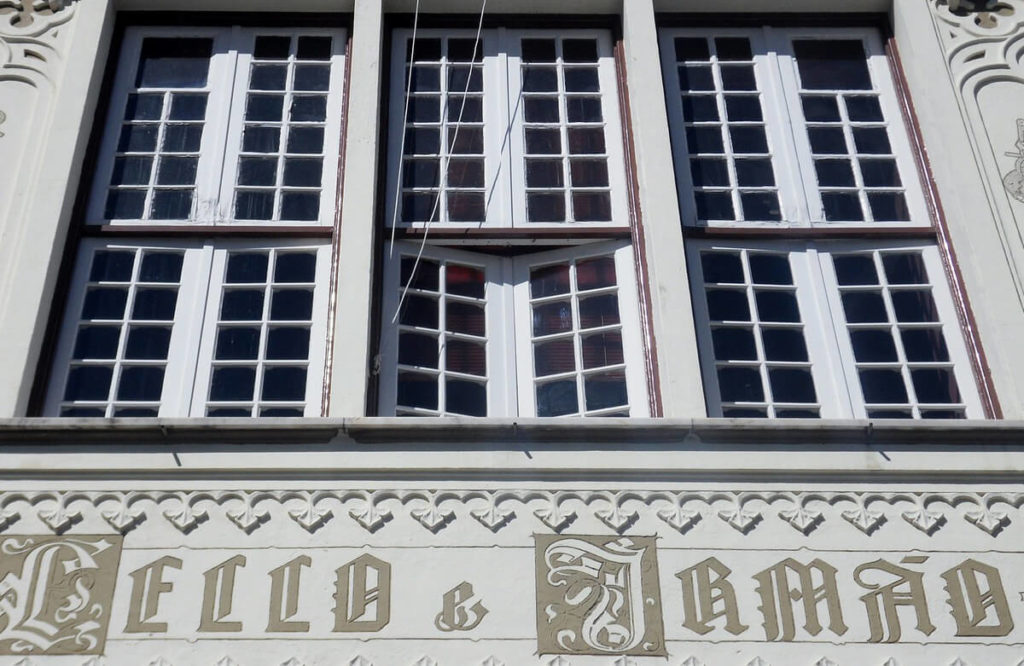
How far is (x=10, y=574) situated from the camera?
27.8 ft

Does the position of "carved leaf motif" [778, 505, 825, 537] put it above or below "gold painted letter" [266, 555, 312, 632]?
above

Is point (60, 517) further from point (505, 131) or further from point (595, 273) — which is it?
point (505, 131)

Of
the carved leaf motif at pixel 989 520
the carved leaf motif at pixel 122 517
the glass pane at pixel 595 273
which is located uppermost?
the glass pane at pixel 595 273

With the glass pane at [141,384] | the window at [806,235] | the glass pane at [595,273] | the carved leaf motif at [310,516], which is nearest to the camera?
the carved leaf motif at [310,516]

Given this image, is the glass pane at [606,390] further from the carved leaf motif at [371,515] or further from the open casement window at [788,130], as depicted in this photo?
the carved leaf motif at [371,515]

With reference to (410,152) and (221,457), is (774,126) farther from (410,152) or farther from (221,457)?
(221,457)

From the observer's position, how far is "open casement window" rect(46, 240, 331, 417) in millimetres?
9562

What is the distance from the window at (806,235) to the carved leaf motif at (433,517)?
1.76 m

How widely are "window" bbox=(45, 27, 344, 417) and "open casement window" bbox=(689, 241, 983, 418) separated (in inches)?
93.1

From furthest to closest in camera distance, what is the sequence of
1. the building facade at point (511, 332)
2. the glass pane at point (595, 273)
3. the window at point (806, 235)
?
the glass pane at point (595, 273) < the window at point (806, 235) < the building facade at point (511, 332)

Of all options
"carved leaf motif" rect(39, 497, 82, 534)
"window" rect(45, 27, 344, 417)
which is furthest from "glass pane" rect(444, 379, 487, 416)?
"carved leaf motif" rect(39, 497, 82, 534)

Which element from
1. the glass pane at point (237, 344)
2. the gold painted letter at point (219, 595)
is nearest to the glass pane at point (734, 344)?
the glass pane at point (237, 344)

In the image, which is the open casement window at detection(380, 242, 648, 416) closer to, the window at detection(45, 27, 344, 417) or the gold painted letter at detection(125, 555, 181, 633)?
the window at detection(45, 27, 344, 417)

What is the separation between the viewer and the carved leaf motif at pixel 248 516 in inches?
340
